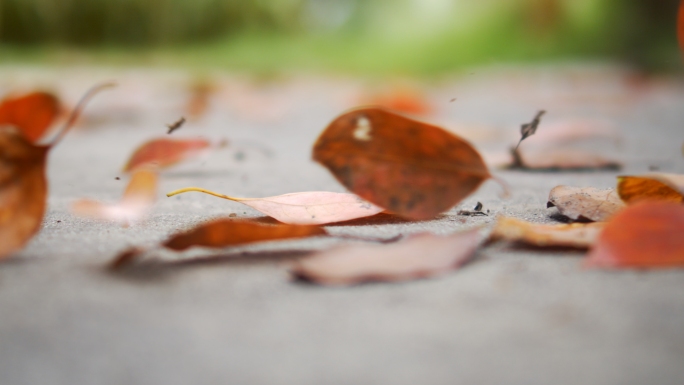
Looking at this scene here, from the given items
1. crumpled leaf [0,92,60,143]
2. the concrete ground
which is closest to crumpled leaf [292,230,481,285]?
the concrete ground

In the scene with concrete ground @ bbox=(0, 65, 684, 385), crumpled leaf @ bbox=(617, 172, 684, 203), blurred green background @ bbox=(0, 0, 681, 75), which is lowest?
concrete ground @ bbox=(0, 65, 684, 385)

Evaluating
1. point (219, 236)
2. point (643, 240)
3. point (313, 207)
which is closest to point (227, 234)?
point (219, 236)

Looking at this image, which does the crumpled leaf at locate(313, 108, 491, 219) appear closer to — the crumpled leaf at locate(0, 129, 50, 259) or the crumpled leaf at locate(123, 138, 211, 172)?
the crumpled leaf at locate(0, 129, 50, 259)

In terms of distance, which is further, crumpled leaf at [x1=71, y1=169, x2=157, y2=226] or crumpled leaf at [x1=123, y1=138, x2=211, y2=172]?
crumpled leaf at [x1=123, y1=138, x2=211, y2=172]

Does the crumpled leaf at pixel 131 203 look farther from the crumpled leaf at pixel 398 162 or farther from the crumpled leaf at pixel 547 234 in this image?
the crumpled leaf at pixel 547 234

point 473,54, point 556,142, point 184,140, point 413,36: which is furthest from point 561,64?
point 184,140

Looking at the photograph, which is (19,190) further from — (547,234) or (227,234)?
(547,234)
